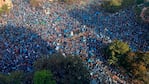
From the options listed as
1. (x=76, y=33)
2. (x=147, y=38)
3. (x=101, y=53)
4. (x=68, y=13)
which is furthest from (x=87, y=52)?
(x=68, y=13)

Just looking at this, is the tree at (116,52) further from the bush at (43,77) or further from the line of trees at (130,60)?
the bush at (43,77)

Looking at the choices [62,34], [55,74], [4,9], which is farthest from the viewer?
[4,9]

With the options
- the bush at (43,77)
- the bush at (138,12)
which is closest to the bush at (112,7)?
the bush at (138,12)

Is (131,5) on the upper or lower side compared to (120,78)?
upper

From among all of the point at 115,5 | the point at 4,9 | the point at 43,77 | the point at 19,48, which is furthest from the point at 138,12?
the point at 43,77

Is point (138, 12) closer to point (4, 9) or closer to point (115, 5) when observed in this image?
point (115, 5)

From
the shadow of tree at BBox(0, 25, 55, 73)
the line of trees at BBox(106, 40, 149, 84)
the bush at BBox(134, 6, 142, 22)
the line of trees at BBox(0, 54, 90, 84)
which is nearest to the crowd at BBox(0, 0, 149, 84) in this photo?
the shadow of tree at BBox(0, 25, 55, 73)

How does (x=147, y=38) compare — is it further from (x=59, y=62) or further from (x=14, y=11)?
(x=14, y=11)
